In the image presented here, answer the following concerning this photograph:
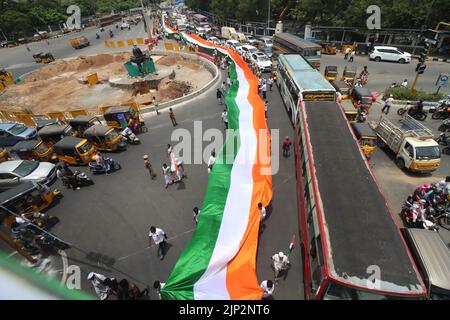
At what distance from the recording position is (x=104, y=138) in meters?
17.1

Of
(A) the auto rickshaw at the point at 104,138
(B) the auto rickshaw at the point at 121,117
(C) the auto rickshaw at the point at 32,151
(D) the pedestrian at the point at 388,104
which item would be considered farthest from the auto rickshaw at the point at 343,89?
(C) the auto rickshaw at the point at 32,151

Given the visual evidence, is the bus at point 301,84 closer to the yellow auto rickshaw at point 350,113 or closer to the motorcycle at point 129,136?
the yellow auto rickshaw at point 350,113

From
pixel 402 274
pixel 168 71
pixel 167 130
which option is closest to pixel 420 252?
pixel 402 274

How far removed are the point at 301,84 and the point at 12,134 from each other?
2295 centimetres

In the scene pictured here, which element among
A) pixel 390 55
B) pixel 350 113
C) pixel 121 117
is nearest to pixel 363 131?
pixel 350 113

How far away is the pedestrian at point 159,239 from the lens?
9973 mm

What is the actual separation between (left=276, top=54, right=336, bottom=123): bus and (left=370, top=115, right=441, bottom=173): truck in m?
4.50

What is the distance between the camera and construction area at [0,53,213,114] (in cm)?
2824

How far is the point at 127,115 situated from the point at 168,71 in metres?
17.1

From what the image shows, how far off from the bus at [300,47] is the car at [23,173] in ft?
88.9

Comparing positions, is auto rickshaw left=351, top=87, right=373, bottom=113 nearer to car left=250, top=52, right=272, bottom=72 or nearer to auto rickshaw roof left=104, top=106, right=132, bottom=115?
car left=250, top=52, right=272, bottom=72

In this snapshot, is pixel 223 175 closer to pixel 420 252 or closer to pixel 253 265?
pixel 253 265

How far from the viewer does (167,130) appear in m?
20.4

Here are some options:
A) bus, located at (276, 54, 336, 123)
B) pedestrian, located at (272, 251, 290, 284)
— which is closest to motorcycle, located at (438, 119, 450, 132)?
bus, located at (276, 54, 336, 123)
